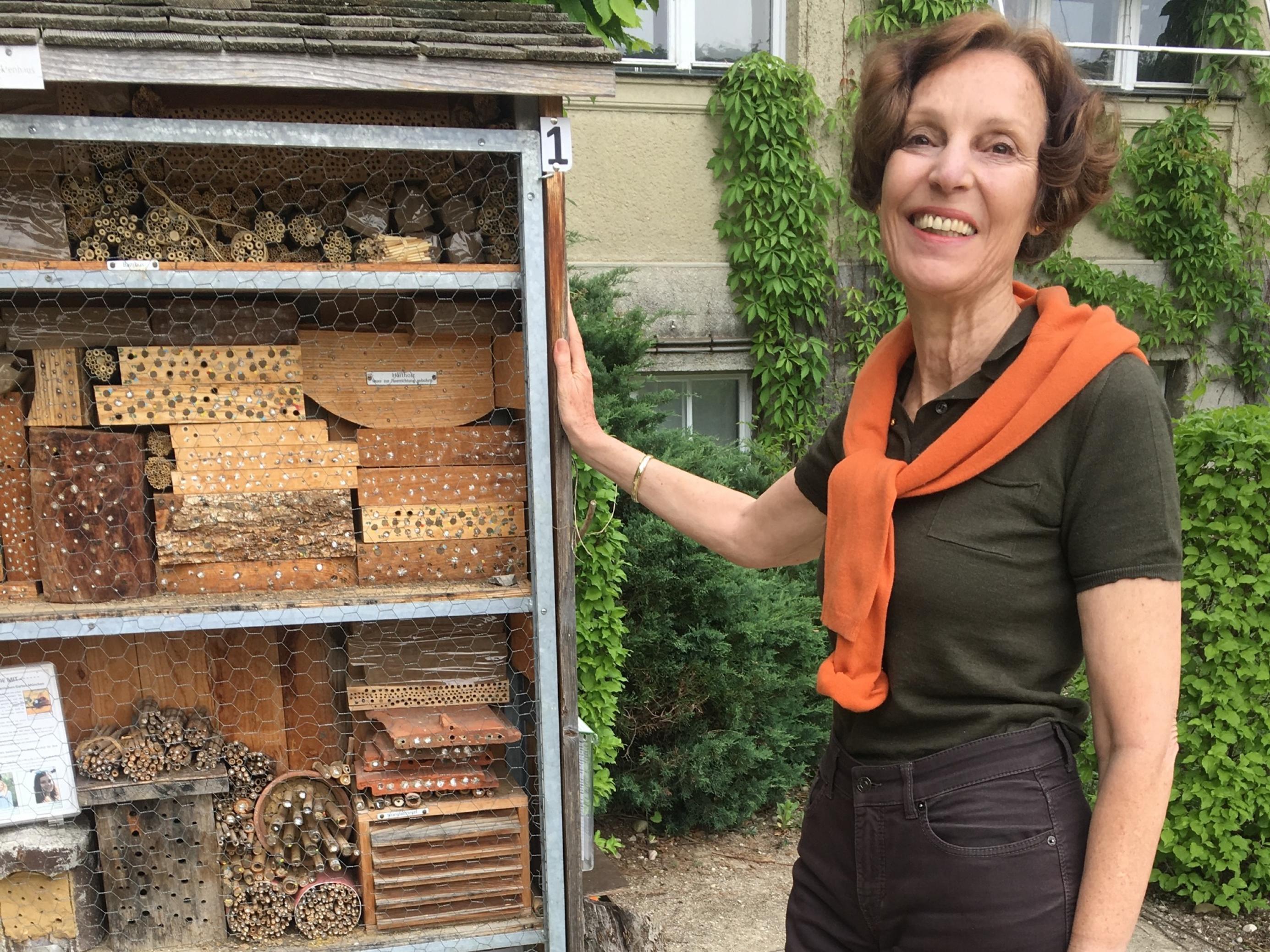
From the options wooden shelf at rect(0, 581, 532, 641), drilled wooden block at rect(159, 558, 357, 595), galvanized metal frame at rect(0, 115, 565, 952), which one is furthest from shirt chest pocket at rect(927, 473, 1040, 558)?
drilled wooden block at rect(159, 558, 357, 595)

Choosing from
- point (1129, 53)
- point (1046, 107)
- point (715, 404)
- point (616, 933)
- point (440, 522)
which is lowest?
point (616, 933)

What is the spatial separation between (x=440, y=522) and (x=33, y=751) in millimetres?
1097

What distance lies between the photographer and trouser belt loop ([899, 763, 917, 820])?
1600 millimetres

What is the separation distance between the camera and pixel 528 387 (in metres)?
2.40

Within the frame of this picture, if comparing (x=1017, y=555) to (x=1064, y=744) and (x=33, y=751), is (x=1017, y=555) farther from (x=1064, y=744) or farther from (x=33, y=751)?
(x=33, y=751)

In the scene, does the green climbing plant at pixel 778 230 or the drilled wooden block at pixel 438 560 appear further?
the green climbing plant at pixel 778 230

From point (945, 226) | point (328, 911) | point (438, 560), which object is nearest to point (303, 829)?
point (328, 911)

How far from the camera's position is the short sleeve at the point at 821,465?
190 centimetres

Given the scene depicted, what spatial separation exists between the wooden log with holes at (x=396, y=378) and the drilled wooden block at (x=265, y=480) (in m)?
0.15

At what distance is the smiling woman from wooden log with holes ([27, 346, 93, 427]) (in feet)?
5.99

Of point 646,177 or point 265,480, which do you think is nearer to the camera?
point 265,480

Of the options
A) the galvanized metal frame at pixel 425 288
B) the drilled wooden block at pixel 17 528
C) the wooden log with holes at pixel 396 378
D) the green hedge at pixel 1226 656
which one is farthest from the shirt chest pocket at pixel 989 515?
the green hedge at pixel 1226 656

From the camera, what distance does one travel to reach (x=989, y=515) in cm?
152

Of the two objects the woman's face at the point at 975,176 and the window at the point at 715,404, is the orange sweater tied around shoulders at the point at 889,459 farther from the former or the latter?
the window at the point at 715,404
